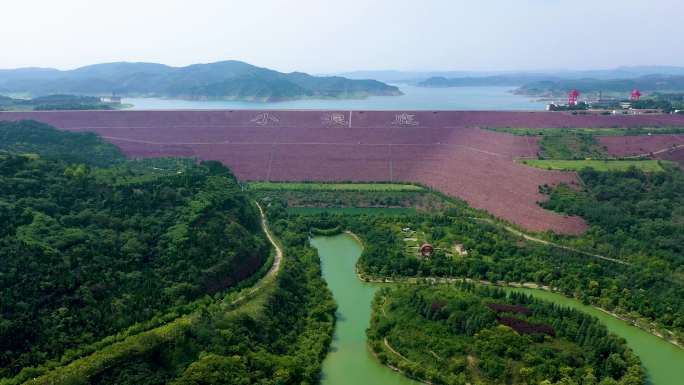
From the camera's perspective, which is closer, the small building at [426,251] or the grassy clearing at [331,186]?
the small building at [426,251]

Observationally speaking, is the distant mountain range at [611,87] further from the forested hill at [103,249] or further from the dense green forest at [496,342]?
the forested hill at [103,249]

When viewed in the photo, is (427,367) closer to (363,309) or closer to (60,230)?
(363,309)

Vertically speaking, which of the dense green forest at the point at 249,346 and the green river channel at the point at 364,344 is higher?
the dense green forest at the point at 249,346

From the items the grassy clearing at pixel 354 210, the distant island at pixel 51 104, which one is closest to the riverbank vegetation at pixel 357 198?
the grassy clearing at pixel 354 210

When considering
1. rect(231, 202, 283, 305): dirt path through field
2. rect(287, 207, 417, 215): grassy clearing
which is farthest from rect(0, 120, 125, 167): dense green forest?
rect(231, 202, 283, 305): dirt path through field

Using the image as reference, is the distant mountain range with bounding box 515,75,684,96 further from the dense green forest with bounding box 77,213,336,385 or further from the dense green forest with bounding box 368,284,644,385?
the dense green forest with bounding box 77,213,336,385

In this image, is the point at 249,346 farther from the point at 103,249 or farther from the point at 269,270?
the point at 103,249

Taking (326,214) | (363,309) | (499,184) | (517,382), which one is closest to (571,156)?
(499,184)

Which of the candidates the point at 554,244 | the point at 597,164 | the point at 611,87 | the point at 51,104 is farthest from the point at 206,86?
the point at 554,244
